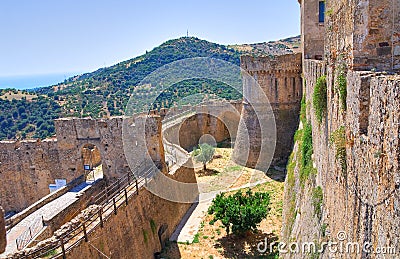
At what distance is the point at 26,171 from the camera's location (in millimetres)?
15203

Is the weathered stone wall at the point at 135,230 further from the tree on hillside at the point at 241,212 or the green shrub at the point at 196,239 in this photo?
the tree on hillside at the point at 241,212

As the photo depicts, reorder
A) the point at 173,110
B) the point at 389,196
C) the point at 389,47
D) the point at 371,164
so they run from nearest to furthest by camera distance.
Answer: the point at 389,196, the point at 371,164, the point at 389,47, the point at 173,110

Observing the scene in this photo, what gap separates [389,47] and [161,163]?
9683 mm

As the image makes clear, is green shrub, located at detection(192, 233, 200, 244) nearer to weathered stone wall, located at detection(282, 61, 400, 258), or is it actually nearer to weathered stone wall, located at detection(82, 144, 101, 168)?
weathered stone wall, located at detection(282, 61, 400, 258)

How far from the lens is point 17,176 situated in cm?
1536

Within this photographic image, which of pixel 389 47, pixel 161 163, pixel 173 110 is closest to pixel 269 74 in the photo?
pixel 161 163

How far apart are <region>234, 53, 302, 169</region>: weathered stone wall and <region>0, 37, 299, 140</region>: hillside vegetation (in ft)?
47.5

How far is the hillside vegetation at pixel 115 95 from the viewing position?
37781mm

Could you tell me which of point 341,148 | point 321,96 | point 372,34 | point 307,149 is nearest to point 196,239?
point 307,149

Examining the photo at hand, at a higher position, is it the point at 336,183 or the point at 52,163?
the point at 336,183

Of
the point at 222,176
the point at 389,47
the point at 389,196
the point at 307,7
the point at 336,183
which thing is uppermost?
the point at 307,7

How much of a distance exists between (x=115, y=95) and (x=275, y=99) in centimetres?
3198

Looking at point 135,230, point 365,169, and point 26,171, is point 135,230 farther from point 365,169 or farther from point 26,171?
point 365,169

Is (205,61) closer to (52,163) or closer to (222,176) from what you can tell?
(222,176)
